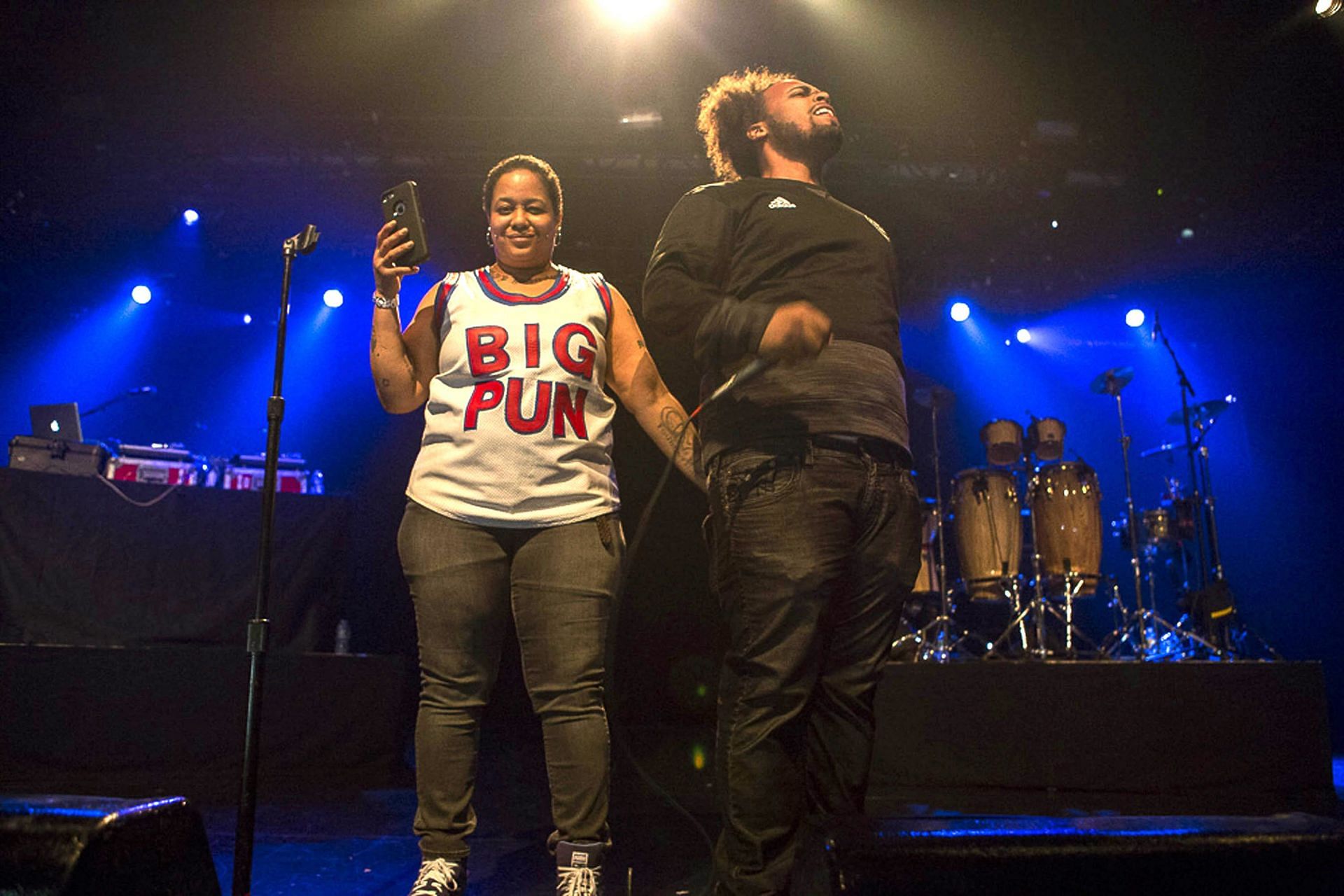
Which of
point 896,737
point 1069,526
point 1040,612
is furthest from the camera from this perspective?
point 1069,526

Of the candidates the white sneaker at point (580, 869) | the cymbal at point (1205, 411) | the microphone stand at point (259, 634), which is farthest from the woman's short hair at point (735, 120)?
the cymbal at point (1205, 411)

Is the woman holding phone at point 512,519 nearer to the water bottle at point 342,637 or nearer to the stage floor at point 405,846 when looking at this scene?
the stage floor at point 405,846

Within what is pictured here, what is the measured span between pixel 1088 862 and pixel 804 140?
1.67 m

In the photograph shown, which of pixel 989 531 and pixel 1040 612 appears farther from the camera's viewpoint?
pixel 989 531

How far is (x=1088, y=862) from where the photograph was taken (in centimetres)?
90

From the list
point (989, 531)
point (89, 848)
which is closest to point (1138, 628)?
point (989, 531)

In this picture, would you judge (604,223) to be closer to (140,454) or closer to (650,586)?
(650,586)

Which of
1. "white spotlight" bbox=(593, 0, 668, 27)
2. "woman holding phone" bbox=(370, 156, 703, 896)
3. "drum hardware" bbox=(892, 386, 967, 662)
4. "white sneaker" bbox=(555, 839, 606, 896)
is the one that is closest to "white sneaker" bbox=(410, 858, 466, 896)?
"woman holding phone" bbox=(370, 156, 703, 896)

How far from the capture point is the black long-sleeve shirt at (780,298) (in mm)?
1723

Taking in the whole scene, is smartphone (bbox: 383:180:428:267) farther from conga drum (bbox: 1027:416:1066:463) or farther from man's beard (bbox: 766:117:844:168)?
conga drum (bbox: 1027:416:1066:463)

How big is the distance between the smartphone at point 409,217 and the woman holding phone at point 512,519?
17 millimetres

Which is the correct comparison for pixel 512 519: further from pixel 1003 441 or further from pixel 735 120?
pixel 1003 441

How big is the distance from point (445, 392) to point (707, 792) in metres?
2.46

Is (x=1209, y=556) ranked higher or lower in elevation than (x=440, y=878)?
higher
